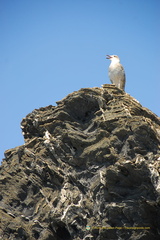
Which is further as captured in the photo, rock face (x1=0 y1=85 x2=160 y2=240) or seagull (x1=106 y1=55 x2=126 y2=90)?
seagull (x1=106 y1=55 x2=126 y2=90)

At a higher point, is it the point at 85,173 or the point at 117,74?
the point at 117,74

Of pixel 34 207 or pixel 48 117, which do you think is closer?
pixel 34 207

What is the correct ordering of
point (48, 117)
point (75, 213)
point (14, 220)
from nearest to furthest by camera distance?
point (75, 213) → point (14, 220) → point (48, 117)

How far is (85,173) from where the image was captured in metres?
23.9

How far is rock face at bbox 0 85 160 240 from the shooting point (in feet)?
69.5

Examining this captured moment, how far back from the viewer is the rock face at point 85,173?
21.2 meters

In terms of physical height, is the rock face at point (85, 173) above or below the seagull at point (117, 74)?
below

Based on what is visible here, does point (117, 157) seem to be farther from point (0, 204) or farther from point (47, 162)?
point (0, 204)

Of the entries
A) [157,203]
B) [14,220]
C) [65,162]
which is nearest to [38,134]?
[65,162]

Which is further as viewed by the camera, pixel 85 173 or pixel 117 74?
pixel 117 74

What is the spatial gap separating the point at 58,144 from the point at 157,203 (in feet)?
22.8

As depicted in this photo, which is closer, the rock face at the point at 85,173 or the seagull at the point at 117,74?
the rock face at the point at 85,173

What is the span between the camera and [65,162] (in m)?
25.0

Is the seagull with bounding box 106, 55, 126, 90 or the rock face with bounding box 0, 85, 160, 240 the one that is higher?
the seagull with bounding box 106, 55, 126, 90
